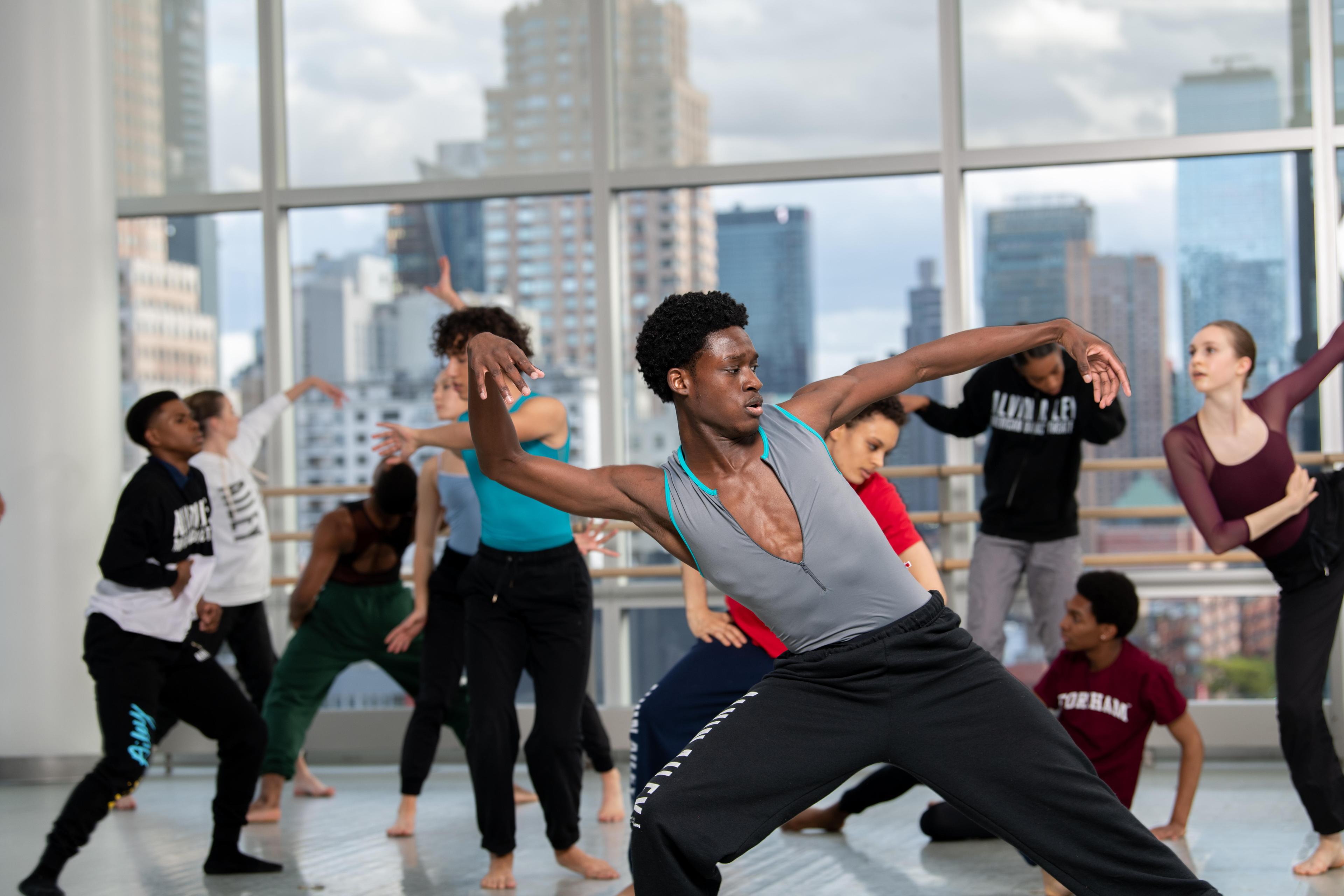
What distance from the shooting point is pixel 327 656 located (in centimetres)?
465

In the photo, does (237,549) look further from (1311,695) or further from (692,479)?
(1311,695)

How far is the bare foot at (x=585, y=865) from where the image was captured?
11.8 feet

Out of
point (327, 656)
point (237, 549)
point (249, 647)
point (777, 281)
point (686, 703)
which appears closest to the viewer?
point (686, 703)

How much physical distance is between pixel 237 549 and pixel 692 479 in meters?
2.93

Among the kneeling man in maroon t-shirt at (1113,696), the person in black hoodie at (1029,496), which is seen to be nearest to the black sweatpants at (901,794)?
the kneeling man in maroon t-shirt at (1113,696)

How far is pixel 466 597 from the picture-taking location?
360 centimetres

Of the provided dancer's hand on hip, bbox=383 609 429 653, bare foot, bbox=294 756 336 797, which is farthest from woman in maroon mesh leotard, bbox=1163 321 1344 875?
bare foot, bbox=294 756 336 797

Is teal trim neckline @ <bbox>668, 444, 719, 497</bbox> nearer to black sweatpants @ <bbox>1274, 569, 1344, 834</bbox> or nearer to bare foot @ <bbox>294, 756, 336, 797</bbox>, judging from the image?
black sweatpants @ <bbox>1274, 569, 1344, 834</bbox>

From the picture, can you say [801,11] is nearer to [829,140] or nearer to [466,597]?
[829,140]

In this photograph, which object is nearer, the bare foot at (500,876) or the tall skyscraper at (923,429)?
the bare foot at (500,876)

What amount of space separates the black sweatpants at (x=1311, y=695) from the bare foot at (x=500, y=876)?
6.96 ft

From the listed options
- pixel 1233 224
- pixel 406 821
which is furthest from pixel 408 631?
pixel 1233 224

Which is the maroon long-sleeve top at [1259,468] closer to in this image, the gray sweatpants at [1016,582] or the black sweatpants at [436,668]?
the gray sweatpants at [1016,582]

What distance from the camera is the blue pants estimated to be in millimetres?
→ 3213
